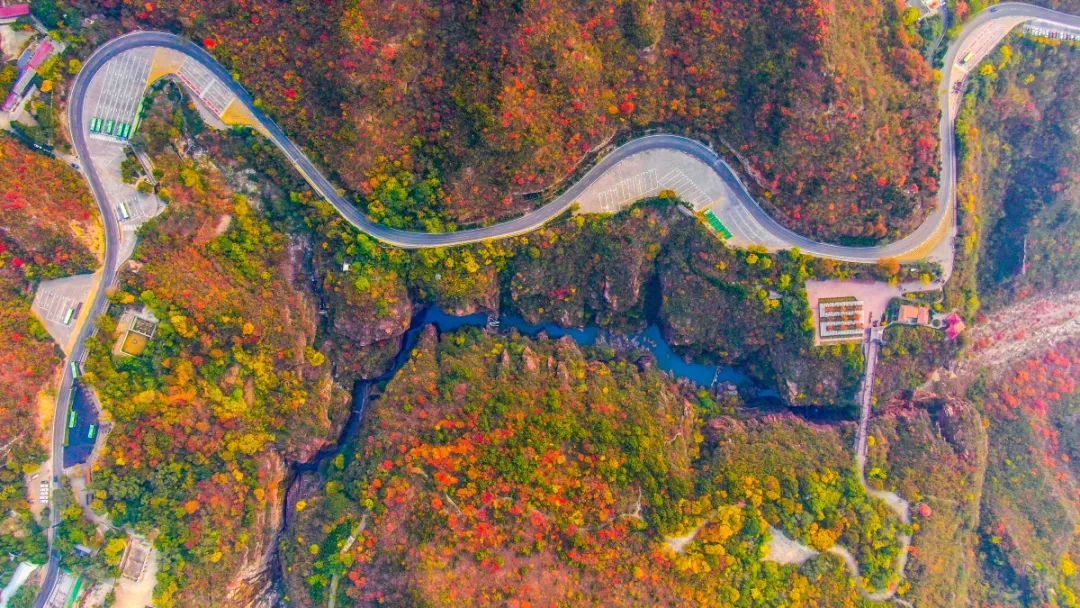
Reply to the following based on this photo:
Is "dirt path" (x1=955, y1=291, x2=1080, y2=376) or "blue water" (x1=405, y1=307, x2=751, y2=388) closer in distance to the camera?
"dirt path" (x1=955, y1=291, x2=1080, y2=376)

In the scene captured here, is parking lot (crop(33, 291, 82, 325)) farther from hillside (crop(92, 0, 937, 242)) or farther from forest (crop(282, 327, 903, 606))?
forest (crop(282, 327, 903, 606))

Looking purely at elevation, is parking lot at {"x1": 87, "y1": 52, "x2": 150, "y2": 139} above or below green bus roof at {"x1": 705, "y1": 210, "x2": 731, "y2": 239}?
above

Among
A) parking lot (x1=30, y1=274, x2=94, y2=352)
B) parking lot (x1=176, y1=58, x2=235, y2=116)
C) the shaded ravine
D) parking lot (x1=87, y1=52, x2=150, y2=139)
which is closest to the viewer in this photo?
parking lot (x1=30, y1=274, x2=94, y2=352)

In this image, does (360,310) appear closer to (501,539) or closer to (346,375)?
(346,375)

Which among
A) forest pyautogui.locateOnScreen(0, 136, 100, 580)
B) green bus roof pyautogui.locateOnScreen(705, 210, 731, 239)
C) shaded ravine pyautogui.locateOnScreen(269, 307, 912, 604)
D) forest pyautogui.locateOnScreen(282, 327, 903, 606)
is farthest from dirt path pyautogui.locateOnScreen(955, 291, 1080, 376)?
forest pyautogui.locateOnScreen(0, 136, 100, 580)

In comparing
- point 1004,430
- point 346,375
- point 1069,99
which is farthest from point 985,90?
point 346,375
